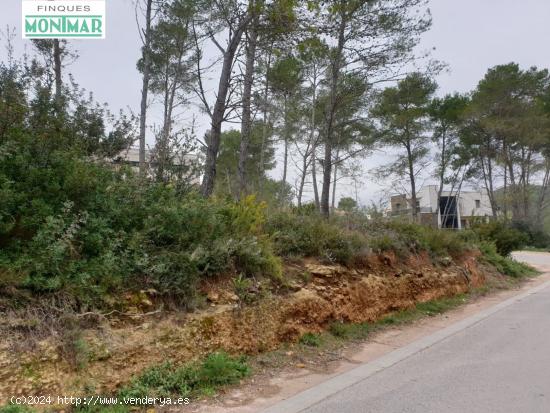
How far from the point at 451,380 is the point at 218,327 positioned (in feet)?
8.37

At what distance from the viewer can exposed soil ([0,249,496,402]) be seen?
11.8 ft

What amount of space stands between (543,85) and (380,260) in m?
29.4

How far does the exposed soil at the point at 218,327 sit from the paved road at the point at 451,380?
1028 millimetres

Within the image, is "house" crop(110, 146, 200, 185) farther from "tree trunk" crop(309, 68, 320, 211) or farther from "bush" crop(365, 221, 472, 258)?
"tree trunk" crop(309, 68, 320, 211)

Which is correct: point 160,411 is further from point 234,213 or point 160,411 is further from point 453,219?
point 453,219

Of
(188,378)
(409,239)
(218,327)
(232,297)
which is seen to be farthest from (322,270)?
(409,239)

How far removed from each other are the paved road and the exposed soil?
1028 millimetres

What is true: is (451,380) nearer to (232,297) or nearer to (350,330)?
(350,330)

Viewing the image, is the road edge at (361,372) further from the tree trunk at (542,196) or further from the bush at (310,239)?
the tree trunk at (542,196)

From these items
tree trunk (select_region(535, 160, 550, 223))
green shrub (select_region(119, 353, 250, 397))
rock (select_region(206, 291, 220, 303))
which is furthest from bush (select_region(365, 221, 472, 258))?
tree trunk (select_region(535, 160, 550, 223))

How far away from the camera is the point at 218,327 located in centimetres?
500

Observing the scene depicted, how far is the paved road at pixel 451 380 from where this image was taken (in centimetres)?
419

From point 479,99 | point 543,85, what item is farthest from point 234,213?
point 543,85

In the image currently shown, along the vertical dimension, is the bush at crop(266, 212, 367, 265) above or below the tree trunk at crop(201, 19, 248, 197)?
below
